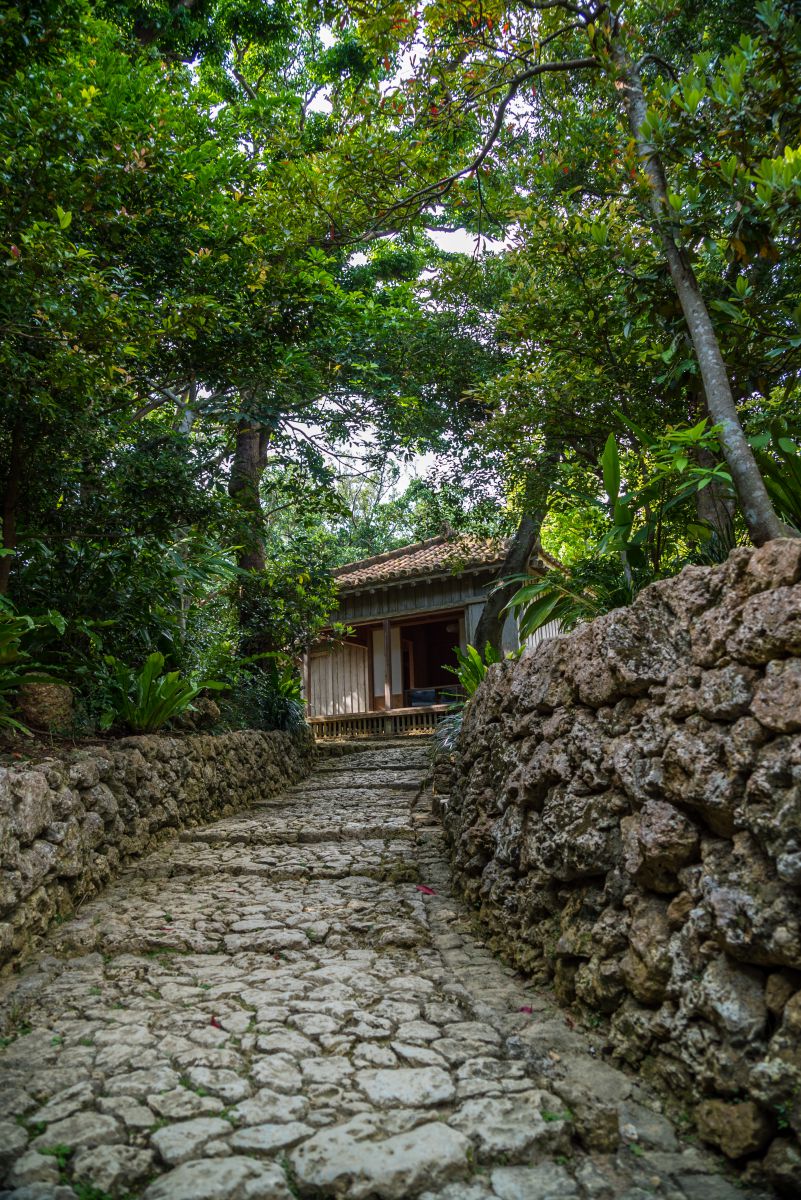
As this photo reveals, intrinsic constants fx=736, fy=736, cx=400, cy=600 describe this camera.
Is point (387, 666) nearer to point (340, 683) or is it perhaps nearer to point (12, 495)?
point (340, 683)

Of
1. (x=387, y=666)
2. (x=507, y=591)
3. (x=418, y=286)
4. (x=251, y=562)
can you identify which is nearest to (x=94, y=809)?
(x=251, y=562)

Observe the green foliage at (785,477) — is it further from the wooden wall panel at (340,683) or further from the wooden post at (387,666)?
the wooden wall panel at (340,683)

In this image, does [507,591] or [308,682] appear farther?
[308,682]

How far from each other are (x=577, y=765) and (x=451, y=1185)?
170 centimetres

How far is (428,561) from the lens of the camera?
14805mm

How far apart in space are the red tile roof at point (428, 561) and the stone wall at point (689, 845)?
7713mm

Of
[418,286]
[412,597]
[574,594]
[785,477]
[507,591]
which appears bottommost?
[574,594]

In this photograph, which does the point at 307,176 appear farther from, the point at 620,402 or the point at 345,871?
the point at 345,871

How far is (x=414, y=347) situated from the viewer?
1045 centimetres

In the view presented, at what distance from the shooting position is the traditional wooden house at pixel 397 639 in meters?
14.1

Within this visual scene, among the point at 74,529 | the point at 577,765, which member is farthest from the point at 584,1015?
the point at 74,529

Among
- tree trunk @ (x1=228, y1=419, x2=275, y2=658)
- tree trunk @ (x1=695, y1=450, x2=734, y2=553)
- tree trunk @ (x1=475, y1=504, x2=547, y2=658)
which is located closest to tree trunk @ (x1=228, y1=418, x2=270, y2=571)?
tree trunk @ (x1=228, y1=419, x2=275, y2=658)

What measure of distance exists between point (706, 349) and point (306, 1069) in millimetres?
3666

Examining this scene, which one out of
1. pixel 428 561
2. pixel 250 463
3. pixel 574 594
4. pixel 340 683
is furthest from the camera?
pixel 340 683
